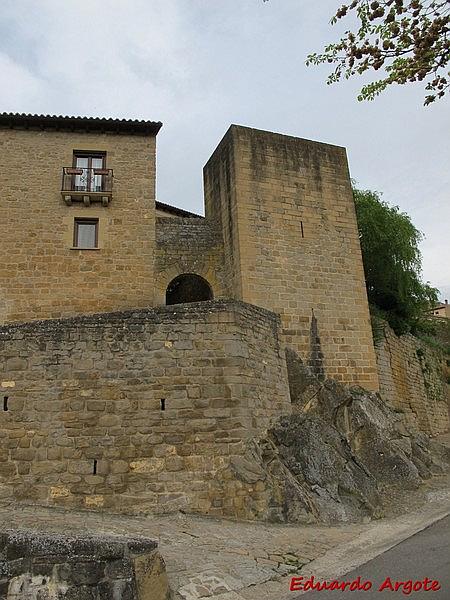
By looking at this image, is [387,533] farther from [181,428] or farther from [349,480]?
[181,428]

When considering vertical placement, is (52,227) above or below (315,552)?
above

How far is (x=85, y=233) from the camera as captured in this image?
1476 cm

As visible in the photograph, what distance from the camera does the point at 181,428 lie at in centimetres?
847

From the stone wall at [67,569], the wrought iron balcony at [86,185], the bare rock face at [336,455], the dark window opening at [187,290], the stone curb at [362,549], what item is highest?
the wrought iron balcony at [86,185]

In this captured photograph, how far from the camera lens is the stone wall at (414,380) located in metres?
16.8

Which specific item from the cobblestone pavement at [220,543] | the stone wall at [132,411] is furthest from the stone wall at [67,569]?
the stone wall at [132,411]

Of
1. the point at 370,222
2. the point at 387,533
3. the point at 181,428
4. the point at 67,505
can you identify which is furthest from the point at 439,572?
the point at 370,222

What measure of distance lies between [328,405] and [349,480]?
2.55 meters

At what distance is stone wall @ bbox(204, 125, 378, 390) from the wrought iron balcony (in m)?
3.33

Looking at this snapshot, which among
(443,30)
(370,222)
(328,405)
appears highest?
(370,222)

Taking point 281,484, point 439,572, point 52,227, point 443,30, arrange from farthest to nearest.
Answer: point 52,227 < point 281,484 < point 439,572 < point 443,30

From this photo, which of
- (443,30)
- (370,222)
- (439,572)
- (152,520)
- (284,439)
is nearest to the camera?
(443,30)

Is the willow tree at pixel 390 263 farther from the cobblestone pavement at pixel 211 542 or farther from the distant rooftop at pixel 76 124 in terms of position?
the cobblestone pavement at pixel 211 542

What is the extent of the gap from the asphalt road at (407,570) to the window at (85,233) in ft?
36.1
